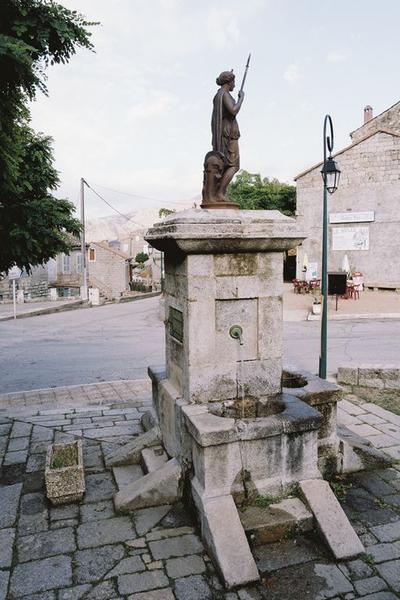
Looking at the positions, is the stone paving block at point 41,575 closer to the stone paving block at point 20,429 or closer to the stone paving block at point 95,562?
the stone paving block at point 95,562

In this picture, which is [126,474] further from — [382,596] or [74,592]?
[382,596]

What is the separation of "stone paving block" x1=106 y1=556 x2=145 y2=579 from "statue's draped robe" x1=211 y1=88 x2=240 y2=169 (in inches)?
147

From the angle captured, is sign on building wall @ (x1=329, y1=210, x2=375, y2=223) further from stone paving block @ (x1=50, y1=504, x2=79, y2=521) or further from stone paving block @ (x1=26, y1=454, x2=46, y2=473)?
stone paving block @ (x1=50, y1=504, x2=79, y2=521)

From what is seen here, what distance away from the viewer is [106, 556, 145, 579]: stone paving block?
3.46m

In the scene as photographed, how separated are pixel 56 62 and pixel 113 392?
569 cm

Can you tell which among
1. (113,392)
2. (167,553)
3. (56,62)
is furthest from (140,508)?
(56,62)

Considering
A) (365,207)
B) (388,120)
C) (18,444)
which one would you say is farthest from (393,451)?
(388,120)

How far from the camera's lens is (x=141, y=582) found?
336cm

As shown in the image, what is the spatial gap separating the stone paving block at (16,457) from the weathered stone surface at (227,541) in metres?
2.61

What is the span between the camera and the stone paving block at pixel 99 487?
455 cm

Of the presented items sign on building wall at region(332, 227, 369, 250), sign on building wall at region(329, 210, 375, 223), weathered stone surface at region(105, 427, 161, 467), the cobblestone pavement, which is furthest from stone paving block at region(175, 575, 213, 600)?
sign on building wall at region(329, 210, 375, 223)

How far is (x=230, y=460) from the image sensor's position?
156 inches

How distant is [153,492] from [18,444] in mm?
2432

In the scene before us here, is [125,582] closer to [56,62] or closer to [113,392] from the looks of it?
[113,392]
